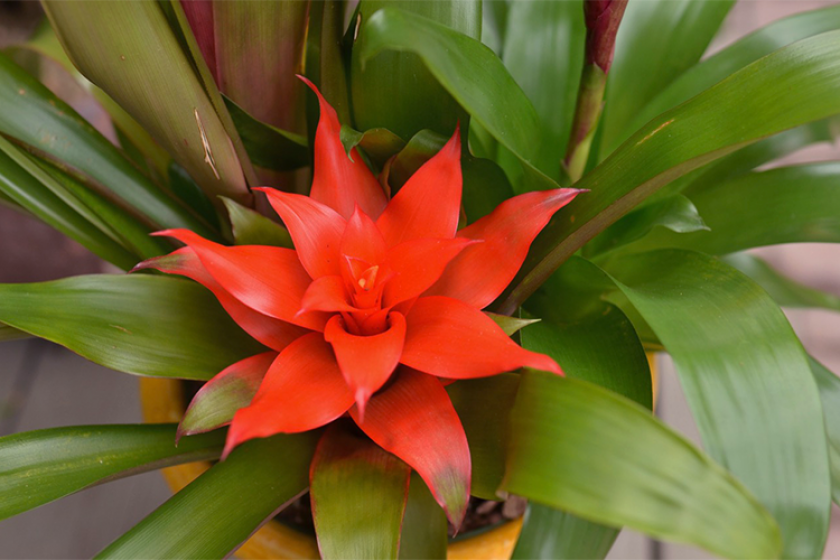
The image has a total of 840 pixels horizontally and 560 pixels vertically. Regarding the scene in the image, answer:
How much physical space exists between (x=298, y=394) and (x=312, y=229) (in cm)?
11

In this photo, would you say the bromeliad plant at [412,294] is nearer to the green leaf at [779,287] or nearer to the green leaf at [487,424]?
the green leaf at [487,424]

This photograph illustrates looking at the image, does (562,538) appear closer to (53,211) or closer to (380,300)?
(380,300)

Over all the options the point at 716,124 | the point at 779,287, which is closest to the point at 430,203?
the point at 716,124

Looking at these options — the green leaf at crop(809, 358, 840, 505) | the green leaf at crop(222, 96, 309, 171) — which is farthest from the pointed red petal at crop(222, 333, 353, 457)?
the green leaf at crop(809, 358, 840, 505)

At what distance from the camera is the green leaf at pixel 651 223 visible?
475 mm

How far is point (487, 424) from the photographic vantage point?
0.45m

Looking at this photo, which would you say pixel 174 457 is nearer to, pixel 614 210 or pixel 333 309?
pixel 333 309

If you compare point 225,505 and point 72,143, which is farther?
point 72,143

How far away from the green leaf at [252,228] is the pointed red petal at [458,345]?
0.13m

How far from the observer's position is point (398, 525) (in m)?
0.42

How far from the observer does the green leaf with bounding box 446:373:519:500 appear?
429 mm

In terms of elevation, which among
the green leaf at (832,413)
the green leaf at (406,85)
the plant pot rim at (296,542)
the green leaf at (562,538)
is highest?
the green leaf at (406,85)

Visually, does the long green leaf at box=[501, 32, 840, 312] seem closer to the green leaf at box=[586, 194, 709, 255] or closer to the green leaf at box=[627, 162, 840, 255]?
the green leaf at box=[586, 194, 709, 255]

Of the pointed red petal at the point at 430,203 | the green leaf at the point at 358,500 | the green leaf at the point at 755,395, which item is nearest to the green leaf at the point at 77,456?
the green leaf at the point at 358,500
